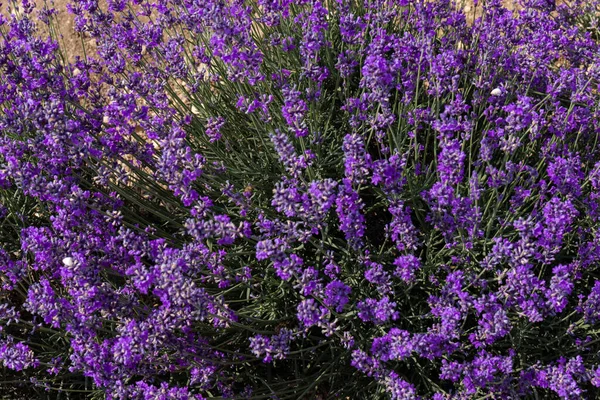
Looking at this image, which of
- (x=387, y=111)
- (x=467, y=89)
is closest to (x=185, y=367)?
(x=387, y=111)

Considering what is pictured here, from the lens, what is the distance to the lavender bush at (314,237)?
2.40 meters

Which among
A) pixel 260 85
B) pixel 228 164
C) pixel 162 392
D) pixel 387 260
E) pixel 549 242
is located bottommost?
pixel 162 392

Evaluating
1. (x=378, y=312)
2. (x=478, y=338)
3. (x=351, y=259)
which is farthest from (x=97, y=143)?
(x=478, y=338)

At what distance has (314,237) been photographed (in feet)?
10.0

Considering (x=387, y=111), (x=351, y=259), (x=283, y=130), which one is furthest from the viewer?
(x=283, y=130)

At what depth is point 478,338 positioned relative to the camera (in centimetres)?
251

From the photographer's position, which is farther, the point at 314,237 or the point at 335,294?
the point at 314,237

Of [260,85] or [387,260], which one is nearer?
[387,260]

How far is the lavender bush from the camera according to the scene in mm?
2396

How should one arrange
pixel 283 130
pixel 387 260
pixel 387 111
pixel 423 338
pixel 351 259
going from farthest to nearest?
1. pixel 283 130
2. pixel 387 260
3. pixel 351 259
4. pixel 387 111
5. pixel 423 338

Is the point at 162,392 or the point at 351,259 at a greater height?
the point at 351,259

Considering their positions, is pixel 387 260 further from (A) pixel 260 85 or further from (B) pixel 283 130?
(A) pixel 260 85

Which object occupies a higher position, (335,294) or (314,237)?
(314,237)

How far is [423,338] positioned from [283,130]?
1667 millimetres
